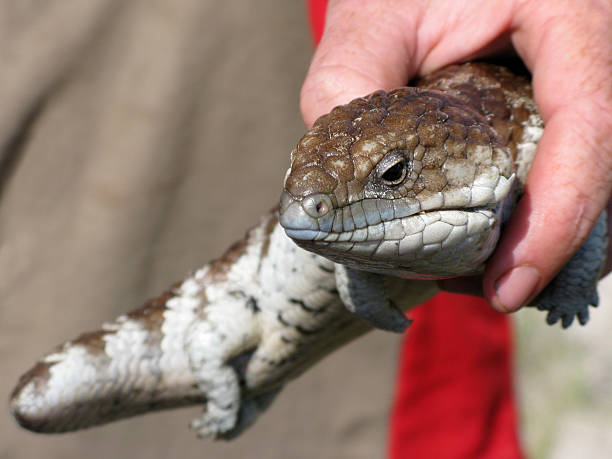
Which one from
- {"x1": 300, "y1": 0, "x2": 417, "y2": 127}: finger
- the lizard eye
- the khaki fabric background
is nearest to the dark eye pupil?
the lizard eye

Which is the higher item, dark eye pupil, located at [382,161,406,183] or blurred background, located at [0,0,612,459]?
dark eye pupil, located at [382,161,406,183]

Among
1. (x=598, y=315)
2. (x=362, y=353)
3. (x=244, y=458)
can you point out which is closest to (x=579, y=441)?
(x=598, y=315)

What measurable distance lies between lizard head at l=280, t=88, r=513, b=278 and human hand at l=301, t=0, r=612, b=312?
0.45ft

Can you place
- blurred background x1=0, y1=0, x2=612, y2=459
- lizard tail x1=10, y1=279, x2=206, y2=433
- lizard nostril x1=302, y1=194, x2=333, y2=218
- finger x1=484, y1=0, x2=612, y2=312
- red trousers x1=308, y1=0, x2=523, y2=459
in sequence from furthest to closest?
red trousers x1=308, y1=0, x2=523, y2=459, blurred background x1=0, y1=0, x2=612, y2=459, lizard tail x1=10, y1=279, x2=206, y2=433, finger x1=484, y1=0, x2=612, y2=312, lizard nostril x1=302, y1=194, x2=333, y2=218

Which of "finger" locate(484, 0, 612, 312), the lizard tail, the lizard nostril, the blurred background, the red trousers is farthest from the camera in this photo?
the red trousers

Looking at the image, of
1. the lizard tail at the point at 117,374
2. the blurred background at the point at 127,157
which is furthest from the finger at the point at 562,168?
the blurred background at the point at 127,157

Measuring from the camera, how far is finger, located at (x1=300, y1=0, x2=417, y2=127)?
133 cm

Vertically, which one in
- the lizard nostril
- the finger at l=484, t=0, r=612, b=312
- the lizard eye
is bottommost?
the finger at l=484, t=0, r=612, b=312

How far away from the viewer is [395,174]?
1053 mm

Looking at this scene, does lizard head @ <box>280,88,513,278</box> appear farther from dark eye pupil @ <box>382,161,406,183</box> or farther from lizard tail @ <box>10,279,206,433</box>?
lizard tail @ <box>10,279,206,433</box>

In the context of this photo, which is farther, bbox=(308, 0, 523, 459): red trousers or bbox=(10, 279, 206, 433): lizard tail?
bbox=(308, 0, 523, 459): red trousers

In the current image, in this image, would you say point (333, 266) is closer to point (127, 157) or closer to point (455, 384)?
point (127, 157)

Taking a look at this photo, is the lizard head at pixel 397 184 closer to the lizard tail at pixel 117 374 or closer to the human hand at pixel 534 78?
the human hand at pixel 534 78

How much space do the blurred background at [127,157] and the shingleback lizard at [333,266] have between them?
962mm
